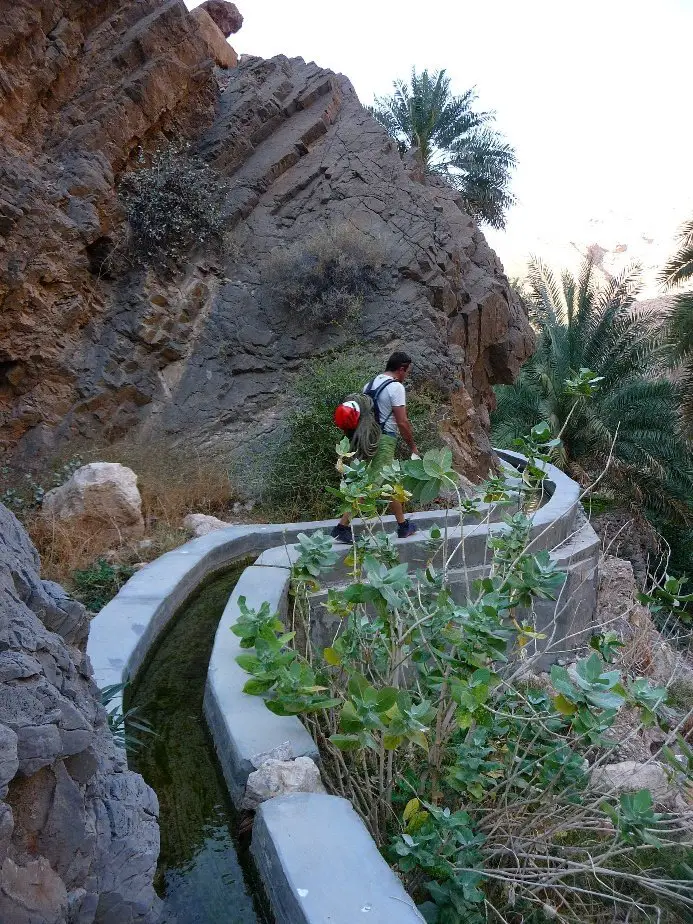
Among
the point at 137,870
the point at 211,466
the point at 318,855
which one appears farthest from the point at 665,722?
the point at 211,466

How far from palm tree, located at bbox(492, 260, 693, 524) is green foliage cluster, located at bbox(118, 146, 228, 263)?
795cm

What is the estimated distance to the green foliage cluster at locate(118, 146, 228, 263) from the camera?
9.84 m

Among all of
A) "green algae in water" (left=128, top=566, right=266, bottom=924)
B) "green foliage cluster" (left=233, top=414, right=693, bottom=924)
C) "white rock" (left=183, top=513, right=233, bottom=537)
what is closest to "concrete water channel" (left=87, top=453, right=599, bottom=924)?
"green algae in water" (left=128, top=566, right=266, bottom=924)

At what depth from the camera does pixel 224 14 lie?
13883 mm

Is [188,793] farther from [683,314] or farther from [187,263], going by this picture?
[683,314]

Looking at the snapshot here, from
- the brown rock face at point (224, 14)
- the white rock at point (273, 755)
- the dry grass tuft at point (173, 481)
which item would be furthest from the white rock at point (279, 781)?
the brown rock face at point (224, 14)

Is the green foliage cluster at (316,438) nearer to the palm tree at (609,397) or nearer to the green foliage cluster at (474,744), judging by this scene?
the green foliage cluster at (474,744)

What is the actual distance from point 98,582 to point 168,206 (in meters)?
6.55

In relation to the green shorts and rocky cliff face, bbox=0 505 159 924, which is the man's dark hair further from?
rocky cliff face, bbox=0 505 159 924

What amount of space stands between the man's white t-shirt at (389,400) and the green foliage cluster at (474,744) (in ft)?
8.20

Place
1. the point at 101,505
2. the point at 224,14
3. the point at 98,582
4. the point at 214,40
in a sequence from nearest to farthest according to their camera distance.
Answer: the point at 98,582 < the point at 101,505 < the point at 214,40 < the point at 224,14

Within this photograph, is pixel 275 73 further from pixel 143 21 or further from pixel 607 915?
pixel 607 915

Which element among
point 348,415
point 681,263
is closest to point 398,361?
point 348,415

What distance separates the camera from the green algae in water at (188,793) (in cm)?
235
